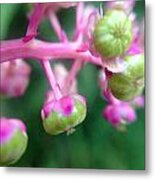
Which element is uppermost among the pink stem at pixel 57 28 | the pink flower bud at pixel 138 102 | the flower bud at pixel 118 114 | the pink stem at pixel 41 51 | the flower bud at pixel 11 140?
the pink stem at pixel 57 28

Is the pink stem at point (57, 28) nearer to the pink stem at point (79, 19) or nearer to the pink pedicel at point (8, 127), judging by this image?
the pink stem at point (79, 19)

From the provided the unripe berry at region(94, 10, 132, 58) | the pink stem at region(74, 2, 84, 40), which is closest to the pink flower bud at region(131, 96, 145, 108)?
the unripe berry at region(94, 10, 132, 58)

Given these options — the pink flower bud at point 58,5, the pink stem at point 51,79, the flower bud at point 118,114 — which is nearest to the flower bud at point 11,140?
the pink stem at point 51,79

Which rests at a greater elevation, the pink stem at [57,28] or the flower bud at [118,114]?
the pink stem at [57,28]

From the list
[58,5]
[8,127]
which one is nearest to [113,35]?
[58,5]

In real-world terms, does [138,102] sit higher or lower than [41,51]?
lower

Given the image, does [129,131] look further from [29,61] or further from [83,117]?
[29,61]

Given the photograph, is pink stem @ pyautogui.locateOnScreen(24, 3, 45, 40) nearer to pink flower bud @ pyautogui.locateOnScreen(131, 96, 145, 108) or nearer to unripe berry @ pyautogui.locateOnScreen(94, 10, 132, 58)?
unripe berry @ pyautogui.locateOnScreen(94, 10, 132, 58)

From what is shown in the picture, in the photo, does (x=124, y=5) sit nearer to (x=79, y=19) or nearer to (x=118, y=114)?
(x=79, y=19)
